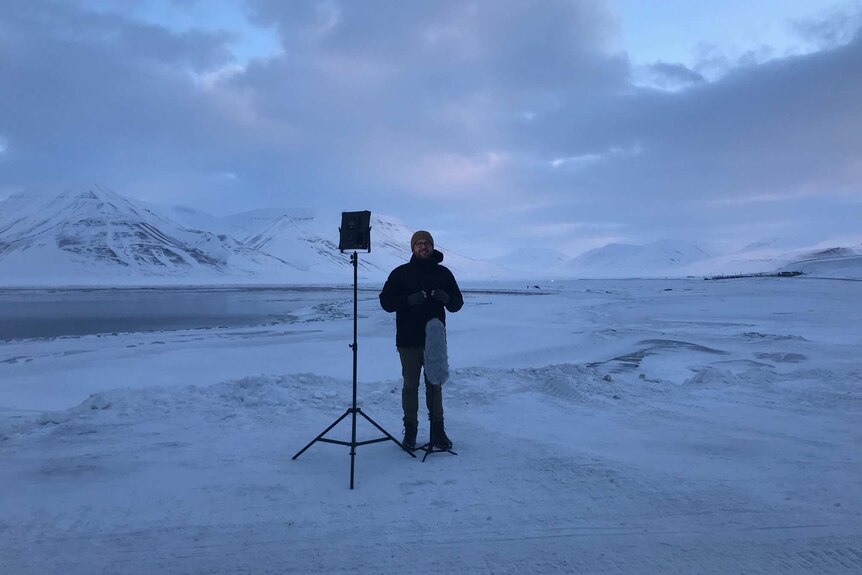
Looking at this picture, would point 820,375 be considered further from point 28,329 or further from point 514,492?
point 28,329

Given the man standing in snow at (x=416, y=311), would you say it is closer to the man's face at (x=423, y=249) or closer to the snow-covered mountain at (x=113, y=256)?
the man's face at (x=423, y=249)

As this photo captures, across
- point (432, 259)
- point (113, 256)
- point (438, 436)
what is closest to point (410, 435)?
point (438, 436)

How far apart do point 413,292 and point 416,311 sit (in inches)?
7.5

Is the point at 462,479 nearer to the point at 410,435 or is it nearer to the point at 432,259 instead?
the point at 410,435

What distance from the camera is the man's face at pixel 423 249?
5.36m

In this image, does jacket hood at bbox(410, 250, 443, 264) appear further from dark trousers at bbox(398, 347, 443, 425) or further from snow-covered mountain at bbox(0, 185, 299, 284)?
snow-covered mountain at bbox(0, 185, 299, 284)

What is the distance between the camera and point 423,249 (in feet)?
17.6

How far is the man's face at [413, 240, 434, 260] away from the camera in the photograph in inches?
211

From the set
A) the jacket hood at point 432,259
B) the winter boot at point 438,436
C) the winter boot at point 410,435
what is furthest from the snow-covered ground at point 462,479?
the jacket hood at point 432,259

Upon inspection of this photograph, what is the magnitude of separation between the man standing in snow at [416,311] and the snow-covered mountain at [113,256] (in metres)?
139

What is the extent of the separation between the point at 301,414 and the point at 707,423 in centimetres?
504

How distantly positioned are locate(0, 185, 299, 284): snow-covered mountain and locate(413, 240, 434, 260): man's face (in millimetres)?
138623

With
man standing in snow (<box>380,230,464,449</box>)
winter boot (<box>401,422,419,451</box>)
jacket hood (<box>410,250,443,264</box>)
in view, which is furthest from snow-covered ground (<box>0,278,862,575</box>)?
jacket hood (<box>410,250,443,264</box>)

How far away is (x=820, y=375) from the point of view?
941 cm
